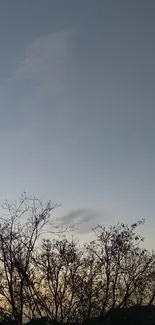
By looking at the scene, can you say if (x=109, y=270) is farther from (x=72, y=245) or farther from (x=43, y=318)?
(x=43, y=318)

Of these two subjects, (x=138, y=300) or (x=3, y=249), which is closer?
(x=3, y=249)

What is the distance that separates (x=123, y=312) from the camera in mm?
28266

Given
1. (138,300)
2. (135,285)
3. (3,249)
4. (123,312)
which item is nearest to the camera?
A: (3,249)

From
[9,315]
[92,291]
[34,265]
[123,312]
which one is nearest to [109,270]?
[92,291]

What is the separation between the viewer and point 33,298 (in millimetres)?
28453

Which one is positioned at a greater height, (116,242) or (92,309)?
(116,242)

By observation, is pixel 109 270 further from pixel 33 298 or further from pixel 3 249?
pixel 3 249

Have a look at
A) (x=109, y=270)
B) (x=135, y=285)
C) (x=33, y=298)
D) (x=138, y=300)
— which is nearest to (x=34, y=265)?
(x=33, y=298)

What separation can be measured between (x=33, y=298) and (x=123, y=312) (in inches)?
243

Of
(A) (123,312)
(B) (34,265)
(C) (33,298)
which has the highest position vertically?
(B) (34,265)

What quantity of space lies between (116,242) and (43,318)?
26.2 feet

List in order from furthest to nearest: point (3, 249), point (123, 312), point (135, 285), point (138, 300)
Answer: point (138, 300), point (135, 285), point (123, 312), point (3, 249)

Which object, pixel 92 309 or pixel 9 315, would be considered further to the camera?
pixel 92 309

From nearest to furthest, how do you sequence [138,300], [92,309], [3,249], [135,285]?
1. [3,249]
2. [92,309]
3. [135,285]
4. [138,300]
